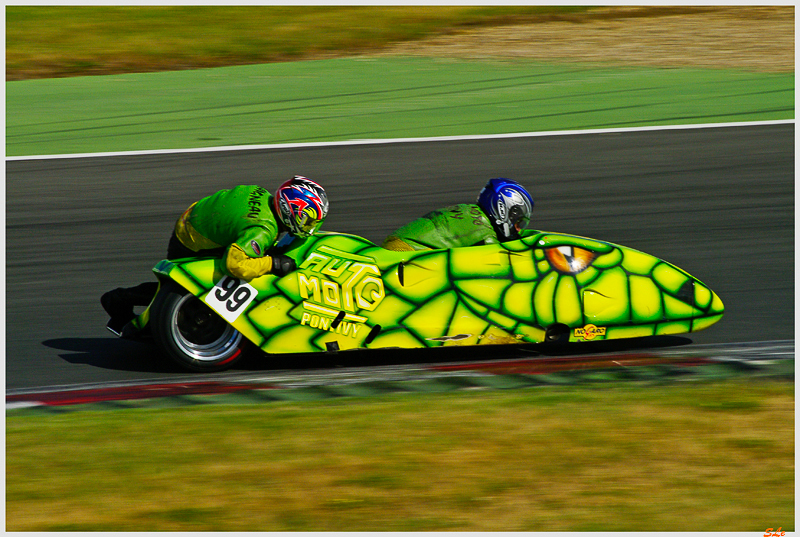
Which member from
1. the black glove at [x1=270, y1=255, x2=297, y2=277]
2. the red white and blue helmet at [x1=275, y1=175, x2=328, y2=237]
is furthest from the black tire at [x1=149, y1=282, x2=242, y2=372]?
the red white and blue helmet at [x1=275, y1=175, x2=328, y2=237]

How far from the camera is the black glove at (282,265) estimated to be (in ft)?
22.5

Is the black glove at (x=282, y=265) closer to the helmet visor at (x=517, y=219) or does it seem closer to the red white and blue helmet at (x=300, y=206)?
the red white and blue helmet at (x=300, y=206)

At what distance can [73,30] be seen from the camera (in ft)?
62.3

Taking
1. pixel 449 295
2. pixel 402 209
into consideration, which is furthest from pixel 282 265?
pixel 402 209

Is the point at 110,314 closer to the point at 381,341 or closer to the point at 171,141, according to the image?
the point at 381,341

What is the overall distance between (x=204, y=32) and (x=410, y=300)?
13.2 meters

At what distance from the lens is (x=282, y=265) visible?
686cm

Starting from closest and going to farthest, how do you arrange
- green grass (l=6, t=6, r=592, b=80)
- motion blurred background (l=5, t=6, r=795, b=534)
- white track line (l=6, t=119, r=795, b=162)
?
motion blurred background (l=5, t=6, r=795, b=534)
white track line (l=6, t=119, r=795, b=162)
green grass (l=6, t=6, r=592, b=80)

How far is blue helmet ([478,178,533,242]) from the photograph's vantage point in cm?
727

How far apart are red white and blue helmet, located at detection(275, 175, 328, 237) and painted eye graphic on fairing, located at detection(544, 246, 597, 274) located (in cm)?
161

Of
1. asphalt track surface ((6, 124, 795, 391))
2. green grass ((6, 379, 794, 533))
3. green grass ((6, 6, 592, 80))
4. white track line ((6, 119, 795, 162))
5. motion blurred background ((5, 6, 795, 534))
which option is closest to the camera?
green grass ((6, 379, 794, 533))

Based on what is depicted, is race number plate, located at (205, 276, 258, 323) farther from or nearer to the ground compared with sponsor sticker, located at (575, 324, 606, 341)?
farther from the ground

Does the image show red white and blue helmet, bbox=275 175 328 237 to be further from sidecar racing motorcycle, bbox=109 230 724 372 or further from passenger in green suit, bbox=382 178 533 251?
passenger in green suit, bbox=382 178 533 251

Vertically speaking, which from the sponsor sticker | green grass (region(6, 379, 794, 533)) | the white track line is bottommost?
green grass (region(6, 379, 794, 533))
